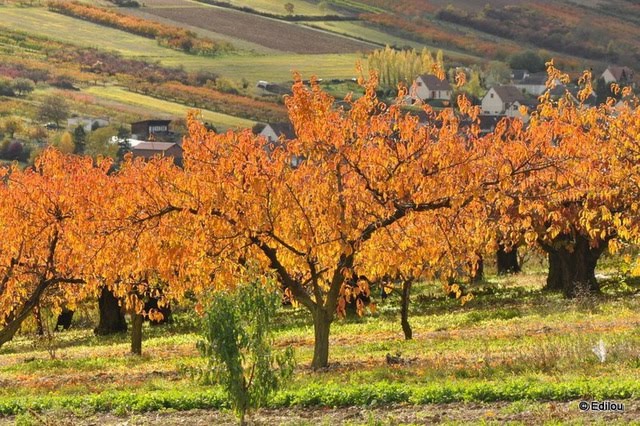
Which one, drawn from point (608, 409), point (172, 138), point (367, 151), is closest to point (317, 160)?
point (367, 151)

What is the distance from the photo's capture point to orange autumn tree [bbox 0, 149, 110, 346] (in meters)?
34.2

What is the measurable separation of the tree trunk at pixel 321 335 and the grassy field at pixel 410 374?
0.63 m

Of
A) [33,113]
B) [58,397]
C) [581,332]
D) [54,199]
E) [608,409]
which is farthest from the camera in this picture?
[33,113]

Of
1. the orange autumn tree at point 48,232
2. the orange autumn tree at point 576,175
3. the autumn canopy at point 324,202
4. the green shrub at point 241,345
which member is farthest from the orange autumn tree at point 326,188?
the green shrub at point 241,345

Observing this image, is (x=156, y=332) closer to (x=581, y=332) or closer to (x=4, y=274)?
(x=4, y=274)

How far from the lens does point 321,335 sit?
31.2 m

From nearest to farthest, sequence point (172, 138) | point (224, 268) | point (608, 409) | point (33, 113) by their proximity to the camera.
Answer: point (608, 409) → point (224, 268) → point (172, 138) → point (33, 113)

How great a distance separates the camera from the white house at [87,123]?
176375 millimetres

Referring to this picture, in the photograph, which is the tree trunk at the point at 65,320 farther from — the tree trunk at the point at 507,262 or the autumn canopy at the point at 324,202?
the autumn canopy at the point at 324,202

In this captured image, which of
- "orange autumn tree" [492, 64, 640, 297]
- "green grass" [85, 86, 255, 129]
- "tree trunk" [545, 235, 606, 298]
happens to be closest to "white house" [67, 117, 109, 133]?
"green grass" [85, 86, 255, 129]

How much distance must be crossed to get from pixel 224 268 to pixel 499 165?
315 inches

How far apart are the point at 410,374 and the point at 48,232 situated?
582 inches

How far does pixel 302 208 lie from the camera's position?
29.5 metres

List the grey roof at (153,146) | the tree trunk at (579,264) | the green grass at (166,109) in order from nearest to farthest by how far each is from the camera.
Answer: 1. the tree trunk at (579,264)
2. the grey roof at (153,146)
3. the green grass at (166,109)
